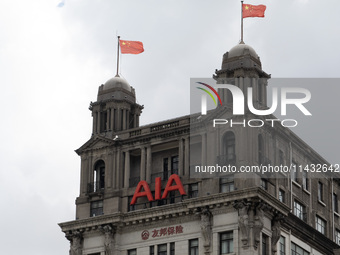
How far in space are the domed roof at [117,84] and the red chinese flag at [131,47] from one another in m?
3.82

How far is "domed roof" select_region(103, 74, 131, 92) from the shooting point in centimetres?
11400

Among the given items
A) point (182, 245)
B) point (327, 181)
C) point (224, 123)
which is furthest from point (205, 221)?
point (327, 181)

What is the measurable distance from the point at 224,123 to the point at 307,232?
15.7 meters

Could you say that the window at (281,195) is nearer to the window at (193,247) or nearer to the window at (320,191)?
the window at (320,191)

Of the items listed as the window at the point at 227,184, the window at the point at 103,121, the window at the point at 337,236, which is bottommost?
the window at the point at 337,236

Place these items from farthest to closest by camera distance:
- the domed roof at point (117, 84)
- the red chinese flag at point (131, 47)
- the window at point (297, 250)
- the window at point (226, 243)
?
1. the domed roof at point (117, 84)
2. the red chinese flag at point (131, 47)
3. the window at point (297, 250)
4. the window at point (226, 243)

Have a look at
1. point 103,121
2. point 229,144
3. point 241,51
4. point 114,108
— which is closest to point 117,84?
point 114,108

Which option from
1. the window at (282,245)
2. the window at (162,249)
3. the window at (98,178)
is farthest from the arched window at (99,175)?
the window at (282,245)

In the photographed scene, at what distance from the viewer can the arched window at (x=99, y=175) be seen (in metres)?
111

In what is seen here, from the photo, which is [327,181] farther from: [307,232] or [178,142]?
[178,142]

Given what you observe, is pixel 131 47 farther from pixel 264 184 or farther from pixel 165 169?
pixel 264 184

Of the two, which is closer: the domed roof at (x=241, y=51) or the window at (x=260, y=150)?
the window at (x=260, y=150)

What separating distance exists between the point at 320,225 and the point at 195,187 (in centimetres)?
1724

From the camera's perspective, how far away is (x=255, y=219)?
98.4 metres
